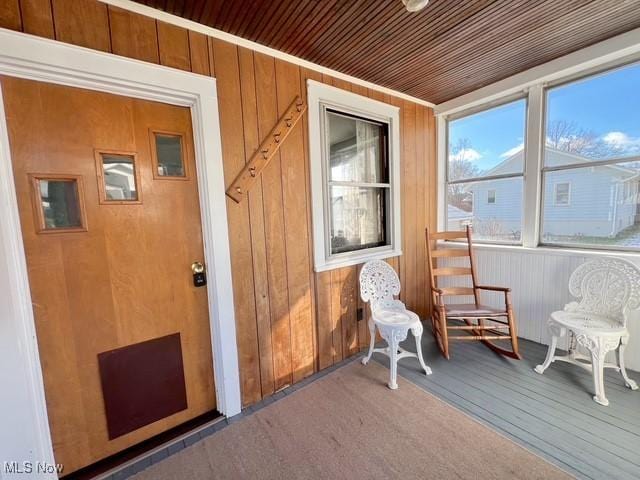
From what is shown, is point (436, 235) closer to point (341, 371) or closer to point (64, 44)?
point (341, 371)

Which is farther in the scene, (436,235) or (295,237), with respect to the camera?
(436,235)

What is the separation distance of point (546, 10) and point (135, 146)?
2514 millimetres

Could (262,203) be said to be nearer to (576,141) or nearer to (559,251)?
(559,251)

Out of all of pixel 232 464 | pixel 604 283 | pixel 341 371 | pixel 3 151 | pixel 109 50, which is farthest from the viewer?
pixel 341 371

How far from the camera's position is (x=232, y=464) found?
1443 millimetres

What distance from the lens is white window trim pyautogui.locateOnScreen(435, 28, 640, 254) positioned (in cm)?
196

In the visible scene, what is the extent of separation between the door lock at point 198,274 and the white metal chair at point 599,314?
2512mm

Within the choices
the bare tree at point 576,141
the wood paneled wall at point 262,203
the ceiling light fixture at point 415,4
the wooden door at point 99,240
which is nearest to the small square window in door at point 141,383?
the wooden door at point 99,240

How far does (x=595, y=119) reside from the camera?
2174mm

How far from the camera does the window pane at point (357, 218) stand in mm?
2371

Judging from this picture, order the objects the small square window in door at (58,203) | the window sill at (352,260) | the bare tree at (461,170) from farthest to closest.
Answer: the bare tree at (461,170)
the window sill at (352,260)
the small square window in door at (58,203)

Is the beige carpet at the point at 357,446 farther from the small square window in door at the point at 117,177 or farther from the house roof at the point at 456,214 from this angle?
the house roof at the point at 456,214

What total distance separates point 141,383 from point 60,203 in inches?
42.4

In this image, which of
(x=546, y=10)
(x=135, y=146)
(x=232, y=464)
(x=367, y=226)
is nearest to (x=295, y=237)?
(x=367, y=226)
